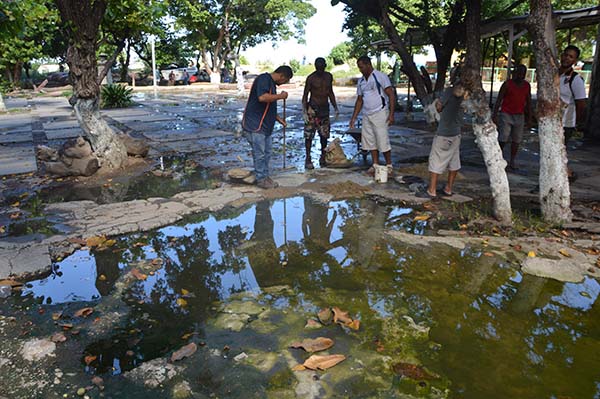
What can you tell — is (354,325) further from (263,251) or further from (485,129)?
(485,129)

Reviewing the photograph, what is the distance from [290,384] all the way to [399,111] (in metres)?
15.2

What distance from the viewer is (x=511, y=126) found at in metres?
7.35

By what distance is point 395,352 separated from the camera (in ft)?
10.1

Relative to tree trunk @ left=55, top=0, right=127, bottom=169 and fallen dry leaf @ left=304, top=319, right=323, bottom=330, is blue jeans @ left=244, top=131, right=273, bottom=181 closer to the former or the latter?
tree trunk @ left=55, top=0, right=127, bottom=169

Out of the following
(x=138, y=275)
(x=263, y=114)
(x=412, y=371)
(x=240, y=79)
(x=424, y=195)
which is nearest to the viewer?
(x=412, y=371)

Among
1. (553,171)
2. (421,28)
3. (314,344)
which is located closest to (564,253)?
(553,171)

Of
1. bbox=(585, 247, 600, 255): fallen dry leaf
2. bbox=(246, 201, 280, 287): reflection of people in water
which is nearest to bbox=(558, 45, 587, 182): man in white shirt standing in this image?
bbox=(585, 247, 600, 255): fallen dry leaf

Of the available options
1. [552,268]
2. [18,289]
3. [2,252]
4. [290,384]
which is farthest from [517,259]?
[2,252]

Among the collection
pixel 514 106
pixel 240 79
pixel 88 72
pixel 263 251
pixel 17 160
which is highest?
pixel 240 79

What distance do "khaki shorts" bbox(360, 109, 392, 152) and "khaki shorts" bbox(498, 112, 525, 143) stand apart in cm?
192

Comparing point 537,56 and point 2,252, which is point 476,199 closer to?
point 537,56

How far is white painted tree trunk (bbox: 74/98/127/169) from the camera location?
7801 mm

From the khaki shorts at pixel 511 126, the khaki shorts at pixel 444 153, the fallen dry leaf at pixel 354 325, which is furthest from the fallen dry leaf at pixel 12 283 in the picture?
the khaki shorts at pixel 511 126

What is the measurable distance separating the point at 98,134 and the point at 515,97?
6.88m
